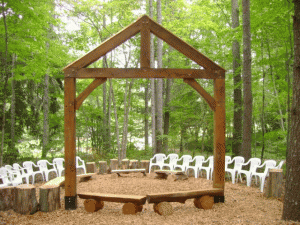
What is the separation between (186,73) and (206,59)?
52 cm

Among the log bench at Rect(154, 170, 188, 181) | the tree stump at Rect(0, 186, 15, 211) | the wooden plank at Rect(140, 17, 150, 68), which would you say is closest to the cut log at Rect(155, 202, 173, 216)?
the wooden plank at Rect(140, 17, 150, 68)

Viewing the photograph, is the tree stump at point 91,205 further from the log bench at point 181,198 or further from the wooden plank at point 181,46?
the wooden plank at point 181,46

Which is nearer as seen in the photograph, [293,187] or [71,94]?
[293,187]

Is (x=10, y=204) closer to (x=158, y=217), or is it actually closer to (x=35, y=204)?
(x=35, y=204)

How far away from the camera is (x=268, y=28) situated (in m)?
7.98

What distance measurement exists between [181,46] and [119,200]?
311 centimetres

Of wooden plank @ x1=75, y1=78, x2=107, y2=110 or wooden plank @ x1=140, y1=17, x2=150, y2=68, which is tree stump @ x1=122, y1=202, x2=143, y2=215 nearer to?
wooden plank @ x1=75, y1=78, x2=107, y2=110

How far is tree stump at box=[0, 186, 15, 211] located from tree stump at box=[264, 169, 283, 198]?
531 cm

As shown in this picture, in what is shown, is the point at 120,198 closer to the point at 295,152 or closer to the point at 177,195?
the point at 177,195

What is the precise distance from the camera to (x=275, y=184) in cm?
566

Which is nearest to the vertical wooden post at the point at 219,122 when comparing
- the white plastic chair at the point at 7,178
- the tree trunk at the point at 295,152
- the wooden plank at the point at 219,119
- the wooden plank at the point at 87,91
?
the wooden plank at the point at 219,119

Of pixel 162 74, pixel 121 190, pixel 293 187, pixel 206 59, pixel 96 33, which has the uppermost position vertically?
pixel 96 33

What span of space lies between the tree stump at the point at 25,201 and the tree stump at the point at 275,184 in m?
4.90

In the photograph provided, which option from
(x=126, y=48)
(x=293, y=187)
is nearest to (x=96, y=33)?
(x=126, y=48)
